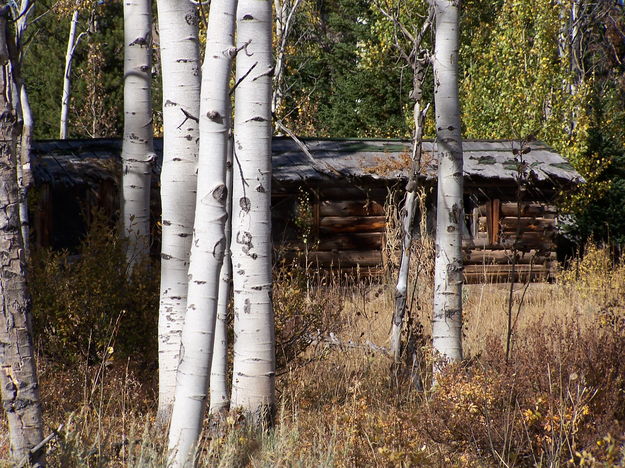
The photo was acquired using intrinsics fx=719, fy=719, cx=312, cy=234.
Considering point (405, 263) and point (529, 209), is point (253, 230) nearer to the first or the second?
point (405, 263)

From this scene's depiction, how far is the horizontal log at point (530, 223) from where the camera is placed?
15.2 m

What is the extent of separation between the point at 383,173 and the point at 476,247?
2973 millimetres

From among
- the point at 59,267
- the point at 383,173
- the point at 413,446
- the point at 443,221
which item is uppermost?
the point at 383,173

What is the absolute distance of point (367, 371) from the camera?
6398 mm

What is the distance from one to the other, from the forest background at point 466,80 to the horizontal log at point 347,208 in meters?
3.24

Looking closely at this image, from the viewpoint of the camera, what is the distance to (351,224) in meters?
14.2

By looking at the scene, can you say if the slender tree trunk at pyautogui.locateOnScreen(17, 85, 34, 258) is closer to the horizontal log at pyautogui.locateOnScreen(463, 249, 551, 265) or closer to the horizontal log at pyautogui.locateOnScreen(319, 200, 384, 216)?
the horizontal log at pyautogui.locateOnScreen(319, 200, 384, 216)

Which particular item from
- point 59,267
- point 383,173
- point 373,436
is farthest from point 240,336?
point 383,173

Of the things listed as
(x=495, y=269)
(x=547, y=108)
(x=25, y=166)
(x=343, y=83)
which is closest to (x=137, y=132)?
(x=25, y=166)

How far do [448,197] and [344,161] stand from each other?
7.97m

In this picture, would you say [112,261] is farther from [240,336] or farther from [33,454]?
[33,454]

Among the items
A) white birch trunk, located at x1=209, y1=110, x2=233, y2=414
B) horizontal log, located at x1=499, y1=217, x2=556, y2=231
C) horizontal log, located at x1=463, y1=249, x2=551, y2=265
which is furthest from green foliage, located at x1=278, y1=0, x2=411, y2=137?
white birch trunk, located at x1=209, y1=110, x2=233, y2=414

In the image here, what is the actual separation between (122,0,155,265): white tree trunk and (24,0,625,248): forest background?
4813 millimetres

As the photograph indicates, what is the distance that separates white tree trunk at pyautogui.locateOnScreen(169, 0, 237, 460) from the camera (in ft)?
12.3
